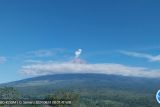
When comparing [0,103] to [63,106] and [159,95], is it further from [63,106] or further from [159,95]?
[159,95]

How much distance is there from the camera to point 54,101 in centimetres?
19000

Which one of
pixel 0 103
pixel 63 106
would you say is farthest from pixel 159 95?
pixel 0 103

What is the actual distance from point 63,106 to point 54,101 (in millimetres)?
5672

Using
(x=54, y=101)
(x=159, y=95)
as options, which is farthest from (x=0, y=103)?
(x=159, y=95)

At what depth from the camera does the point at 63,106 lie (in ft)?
617

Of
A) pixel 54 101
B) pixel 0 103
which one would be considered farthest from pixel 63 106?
pixel 0 103

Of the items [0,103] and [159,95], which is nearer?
[159,95]

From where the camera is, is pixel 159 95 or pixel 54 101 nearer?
pixel 159 95

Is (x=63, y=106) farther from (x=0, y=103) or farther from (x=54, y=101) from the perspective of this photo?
(x=0, y=103)

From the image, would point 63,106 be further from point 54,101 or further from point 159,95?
Answer: point 159,95

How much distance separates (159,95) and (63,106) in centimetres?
8135

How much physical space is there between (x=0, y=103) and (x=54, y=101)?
102 ft

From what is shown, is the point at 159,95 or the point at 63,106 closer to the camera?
Result: the point at 159,95
